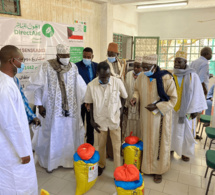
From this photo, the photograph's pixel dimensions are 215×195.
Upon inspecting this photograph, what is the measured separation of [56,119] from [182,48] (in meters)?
5.96

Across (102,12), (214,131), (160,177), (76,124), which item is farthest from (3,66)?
(102,12)

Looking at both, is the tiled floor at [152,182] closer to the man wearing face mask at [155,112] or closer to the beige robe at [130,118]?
the man wearing face mask at [155,112]

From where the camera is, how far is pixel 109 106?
2.32 metres

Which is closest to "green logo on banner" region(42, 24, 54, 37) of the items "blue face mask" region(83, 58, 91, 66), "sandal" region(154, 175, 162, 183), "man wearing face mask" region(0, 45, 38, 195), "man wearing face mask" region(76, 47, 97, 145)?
"man wearing face mask" region(76, 47, 97, 145)

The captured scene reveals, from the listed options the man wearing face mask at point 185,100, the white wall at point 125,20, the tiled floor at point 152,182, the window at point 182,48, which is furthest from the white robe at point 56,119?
the window at point 182,48

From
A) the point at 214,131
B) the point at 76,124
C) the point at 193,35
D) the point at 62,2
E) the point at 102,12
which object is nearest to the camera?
the point at 76,124

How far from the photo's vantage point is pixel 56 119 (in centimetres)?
271

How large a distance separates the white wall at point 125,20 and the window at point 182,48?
1.26 meters

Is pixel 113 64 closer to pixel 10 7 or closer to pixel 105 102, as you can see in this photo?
pixel 105 102

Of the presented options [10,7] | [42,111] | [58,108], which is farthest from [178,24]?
[42,111]

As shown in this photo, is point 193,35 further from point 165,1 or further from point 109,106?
point 109,106

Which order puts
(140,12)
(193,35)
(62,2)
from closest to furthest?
(62,2), (193,35), (140,12)

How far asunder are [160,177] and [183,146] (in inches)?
29.4

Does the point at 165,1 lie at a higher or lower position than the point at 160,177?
higher
